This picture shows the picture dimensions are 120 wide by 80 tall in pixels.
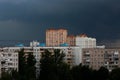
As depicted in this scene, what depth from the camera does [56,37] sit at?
321 feet

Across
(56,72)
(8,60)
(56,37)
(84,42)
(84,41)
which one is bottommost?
(56,72)

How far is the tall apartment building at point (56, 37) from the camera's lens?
97.6 m

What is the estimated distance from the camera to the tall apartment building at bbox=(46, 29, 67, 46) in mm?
97625

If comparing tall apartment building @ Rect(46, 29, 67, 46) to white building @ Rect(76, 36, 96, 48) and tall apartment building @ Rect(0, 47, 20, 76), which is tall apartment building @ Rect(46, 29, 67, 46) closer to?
white building @ Rect(76, 36, 96, 48)

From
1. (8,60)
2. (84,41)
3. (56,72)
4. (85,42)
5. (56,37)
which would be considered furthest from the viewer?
(56,37)

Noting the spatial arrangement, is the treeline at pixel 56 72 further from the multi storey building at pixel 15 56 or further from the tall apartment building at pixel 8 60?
the tall apartment building at pixel 8 60

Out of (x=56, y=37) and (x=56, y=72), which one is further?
(x=56, y=37)

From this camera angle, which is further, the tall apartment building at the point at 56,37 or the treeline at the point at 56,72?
the tall apartment building at the point at 56,37

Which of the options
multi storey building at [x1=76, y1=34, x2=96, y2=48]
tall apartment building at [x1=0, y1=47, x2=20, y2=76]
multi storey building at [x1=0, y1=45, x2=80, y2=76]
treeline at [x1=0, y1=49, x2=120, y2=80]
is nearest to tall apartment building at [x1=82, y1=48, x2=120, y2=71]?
multi storey building at [x1=0, y1=45, x2=80, y2=76]

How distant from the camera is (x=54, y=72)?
61.2m

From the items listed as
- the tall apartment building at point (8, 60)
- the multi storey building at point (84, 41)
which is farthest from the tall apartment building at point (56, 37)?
the tall apartment building at point (8, 60)

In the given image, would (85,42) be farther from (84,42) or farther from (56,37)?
(56,37)

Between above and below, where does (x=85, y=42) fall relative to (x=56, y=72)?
above

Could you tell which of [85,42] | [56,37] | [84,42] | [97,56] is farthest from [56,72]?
[56,37]
